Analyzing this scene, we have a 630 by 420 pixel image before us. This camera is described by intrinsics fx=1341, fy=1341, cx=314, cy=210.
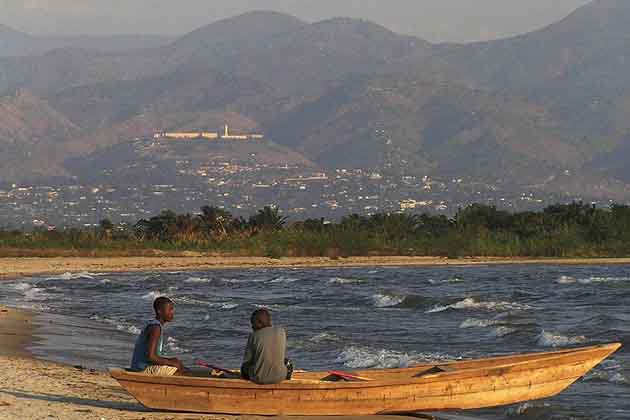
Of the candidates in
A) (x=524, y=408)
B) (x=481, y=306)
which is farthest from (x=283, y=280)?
(x=524, y=408)

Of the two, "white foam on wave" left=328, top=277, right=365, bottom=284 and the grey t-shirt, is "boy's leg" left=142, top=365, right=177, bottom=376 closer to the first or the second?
the grey t-shirt

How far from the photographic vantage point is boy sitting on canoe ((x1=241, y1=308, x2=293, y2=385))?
17.9 m

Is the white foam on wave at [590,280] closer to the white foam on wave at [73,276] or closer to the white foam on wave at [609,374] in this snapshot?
the white foam on wave at [73,276]

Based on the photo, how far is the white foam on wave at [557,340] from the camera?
30469mm

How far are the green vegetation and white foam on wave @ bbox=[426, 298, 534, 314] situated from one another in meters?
30.6

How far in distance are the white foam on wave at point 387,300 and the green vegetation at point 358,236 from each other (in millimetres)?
27418

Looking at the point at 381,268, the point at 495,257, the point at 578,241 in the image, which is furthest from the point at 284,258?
the point at 578,241

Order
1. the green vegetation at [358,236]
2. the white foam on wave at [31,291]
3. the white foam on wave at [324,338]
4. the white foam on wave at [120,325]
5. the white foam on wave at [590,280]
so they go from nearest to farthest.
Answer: the white foam on wave at [324,338], the white foam on wave at [120,325], the white foam on wave at [31,291], the white foam on wave at [590,280], the green vegetation at [358,236]

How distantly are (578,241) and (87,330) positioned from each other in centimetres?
5083

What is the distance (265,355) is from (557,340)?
1442 centimetres

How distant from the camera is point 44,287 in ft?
167

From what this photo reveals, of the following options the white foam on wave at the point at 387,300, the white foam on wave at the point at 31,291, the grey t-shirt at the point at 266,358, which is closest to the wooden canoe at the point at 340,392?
the grey t-shirt at the point at 266,358

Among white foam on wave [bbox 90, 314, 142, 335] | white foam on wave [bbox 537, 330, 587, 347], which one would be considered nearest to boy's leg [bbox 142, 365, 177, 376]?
white foam on wave [bbox 537, 330, 587, 347]

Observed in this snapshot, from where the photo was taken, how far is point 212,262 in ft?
223
